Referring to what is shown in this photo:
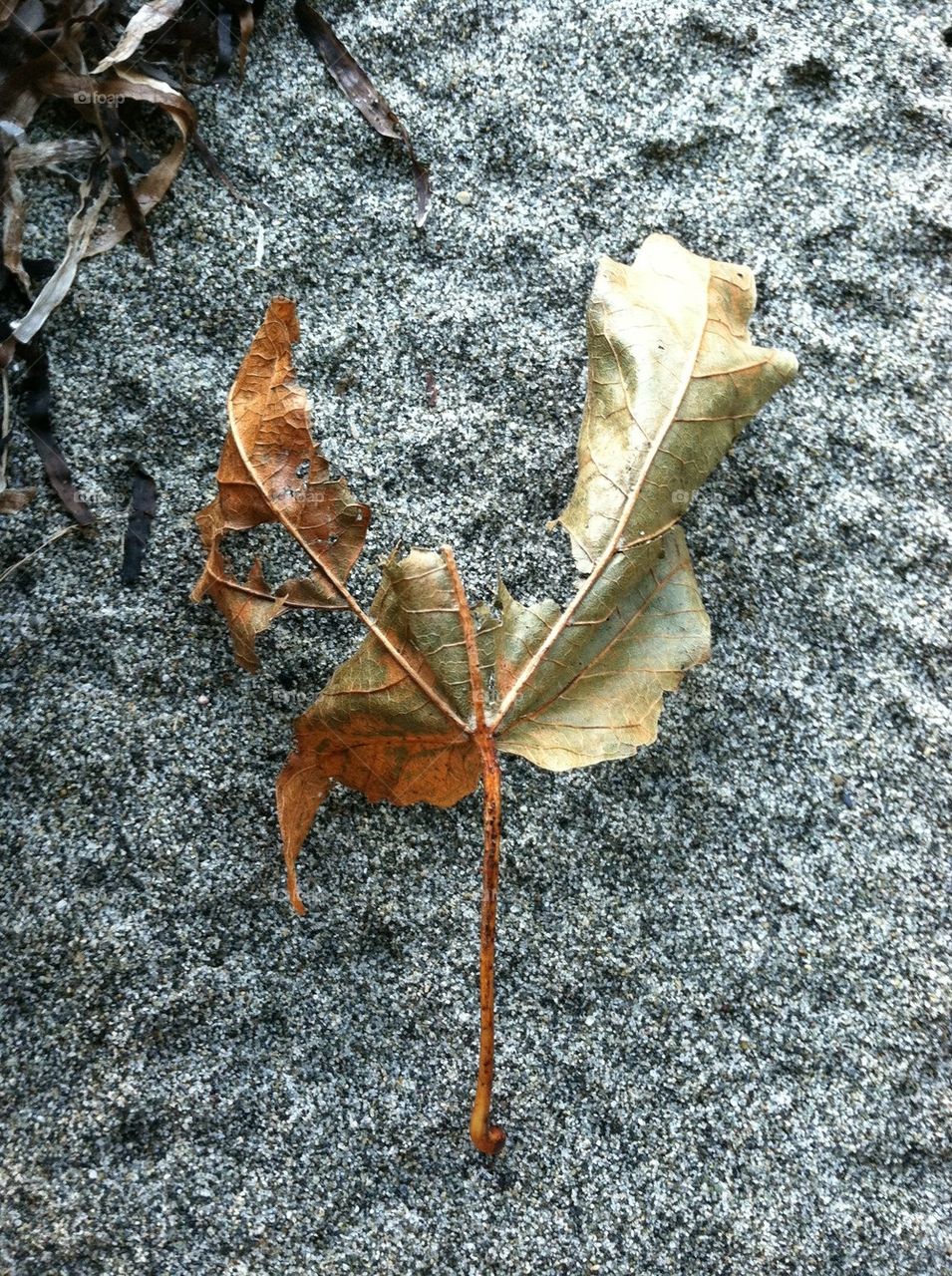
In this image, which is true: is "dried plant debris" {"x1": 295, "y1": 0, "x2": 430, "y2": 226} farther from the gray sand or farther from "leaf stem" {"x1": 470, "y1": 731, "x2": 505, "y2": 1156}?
"leaf stem" {"x1": 470, "y1": 731, "x2": 505, "y2": 1156}

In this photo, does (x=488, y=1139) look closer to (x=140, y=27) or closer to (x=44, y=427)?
(x=44, y=427)

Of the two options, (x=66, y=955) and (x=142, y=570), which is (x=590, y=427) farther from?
(x=66, y=955)

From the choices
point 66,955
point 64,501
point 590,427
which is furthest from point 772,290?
point 66,955

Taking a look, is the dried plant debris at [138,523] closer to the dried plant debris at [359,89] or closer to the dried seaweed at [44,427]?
the dried seaweed at [44,427]

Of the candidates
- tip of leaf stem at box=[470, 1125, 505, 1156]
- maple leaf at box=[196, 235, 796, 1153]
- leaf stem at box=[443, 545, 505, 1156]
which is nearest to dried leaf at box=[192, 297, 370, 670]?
maple leaf at box=[196, 235, 796, 1153]

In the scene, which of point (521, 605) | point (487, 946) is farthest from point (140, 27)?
point (487, 946)

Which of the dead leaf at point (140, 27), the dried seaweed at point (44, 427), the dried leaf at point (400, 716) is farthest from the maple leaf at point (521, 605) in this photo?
the dead leaf at point (140, 27)
